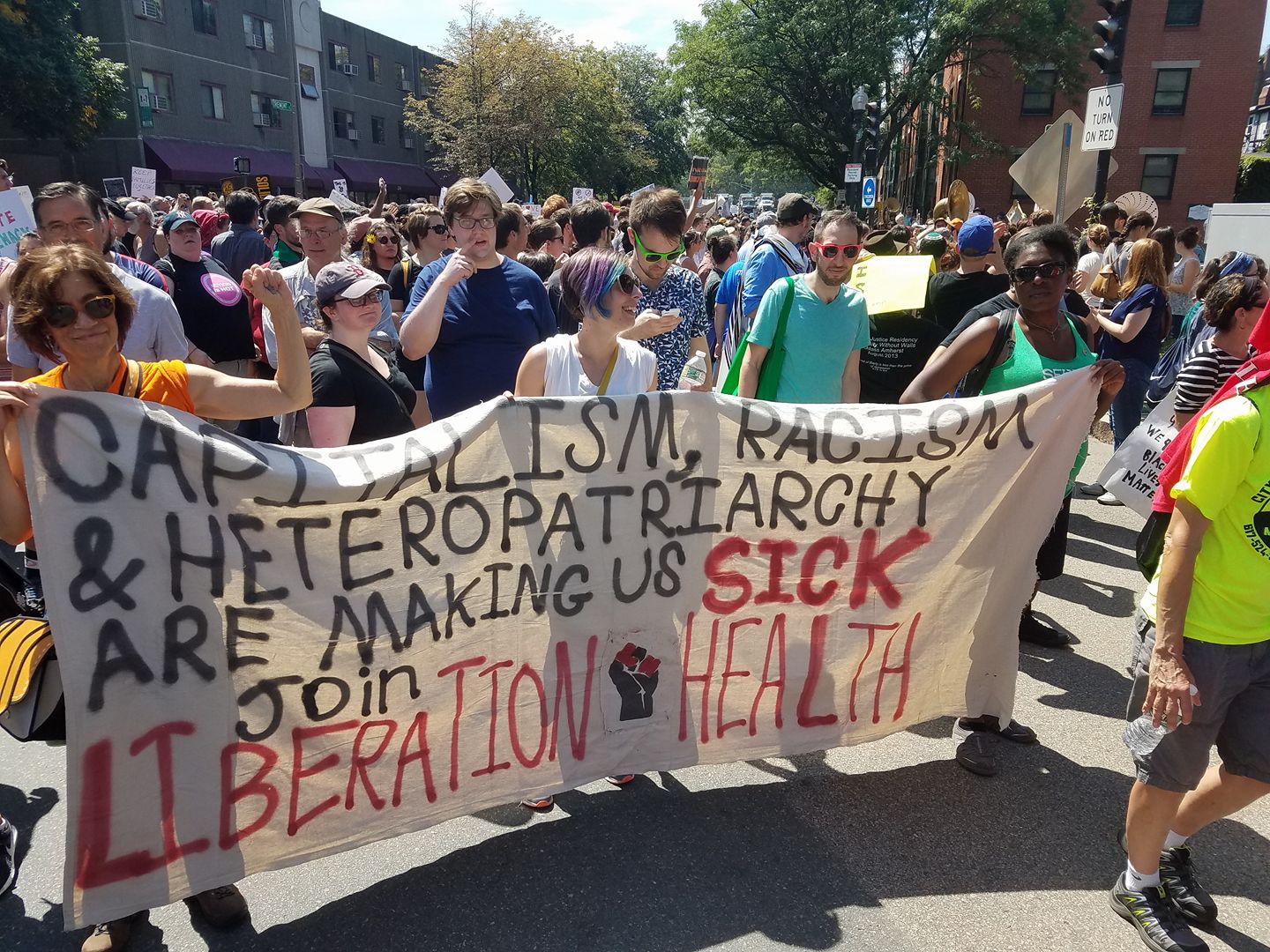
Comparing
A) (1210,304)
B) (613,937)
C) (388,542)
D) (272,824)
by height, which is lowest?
(613,937)

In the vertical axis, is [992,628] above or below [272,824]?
above

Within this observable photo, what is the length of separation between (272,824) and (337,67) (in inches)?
1821

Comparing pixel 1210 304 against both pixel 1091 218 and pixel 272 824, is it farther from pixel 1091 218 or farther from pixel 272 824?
pixel 1091 218

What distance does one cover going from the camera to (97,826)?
2.26 m

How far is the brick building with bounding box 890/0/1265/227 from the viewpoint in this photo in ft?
115

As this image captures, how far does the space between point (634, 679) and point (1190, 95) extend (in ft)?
139

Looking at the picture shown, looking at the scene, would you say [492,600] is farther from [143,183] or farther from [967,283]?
[143,183]

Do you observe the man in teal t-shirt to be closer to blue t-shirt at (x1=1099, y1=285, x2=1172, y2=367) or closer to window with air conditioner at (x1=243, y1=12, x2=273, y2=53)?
blue t-shirt at (x1=1099, y1=285, x2=1172, y2=367)

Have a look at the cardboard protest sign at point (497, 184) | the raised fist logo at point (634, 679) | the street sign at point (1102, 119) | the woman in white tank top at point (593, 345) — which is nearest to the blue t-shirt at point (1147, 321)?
the street sign at point (1102, 119)

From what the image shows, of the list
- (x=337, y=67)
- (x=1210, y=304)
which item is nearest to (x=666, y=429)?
(x=1210, y=304)

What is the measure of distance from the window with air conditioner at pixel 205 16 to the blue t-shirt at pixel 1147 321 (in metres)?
36.9

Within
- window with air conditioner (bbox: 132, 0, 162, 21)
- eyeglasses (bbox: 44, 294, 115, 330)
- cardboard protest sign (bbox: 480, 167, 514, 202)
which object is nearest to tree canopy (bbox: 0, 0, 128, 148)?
window with air conditioner (bbox: 132, 0, 162, 21)

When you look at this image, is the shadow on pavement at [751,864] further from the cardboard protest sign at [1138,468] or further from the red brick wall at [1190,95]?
the red brick wall at [1190,95]

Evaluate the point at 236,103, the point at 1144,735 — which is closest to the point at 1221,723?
the point at 1144,735
